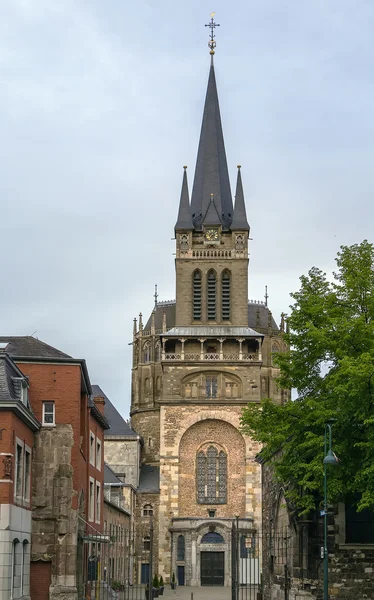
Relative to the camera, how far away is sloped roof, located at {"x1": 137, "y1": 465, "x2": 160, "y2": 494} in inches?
3184

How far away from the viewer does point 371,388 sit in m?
30.5

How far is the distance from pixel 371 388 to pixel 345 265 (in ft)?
18.0

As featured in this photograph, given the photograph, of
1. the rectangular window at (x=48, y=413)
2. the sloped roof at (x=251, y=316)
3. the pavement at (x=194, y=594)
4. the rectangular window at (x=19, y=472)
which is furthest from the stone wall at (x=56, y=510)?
the sloped roof at (x=251, y=316)

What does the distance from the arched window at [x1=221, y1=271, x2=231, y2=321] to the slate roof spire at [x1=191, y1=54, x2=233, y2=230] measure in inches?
176

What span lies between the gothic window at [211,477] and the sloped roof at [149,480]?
292 inches

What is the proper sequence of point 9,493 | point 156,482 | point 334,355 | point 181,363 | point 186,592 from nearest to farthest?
1. point 9,493
2. point 334,355
3. point 186,592
4. point 181,363
5. point 156,482

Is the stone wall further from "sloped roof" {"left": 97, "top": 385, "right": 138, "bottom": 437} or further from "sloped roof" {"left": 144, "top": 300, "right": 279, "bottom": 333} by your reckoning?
"sloped roof" {"left": 144, "top": 300, "right": 279, "bottom": 333}

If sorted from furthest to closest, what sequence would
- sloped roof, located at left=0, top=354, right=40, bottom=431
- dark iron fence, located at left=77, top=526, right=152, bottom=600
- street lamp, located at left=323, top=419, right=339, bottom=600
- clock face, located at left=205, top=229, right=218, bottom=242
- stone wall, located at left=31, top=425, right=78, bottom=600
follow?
clock face, located at left=205, top=229, right=218, bottom=242 → dark iron fence, located at left=77, top=526, right=152, bottom=600 → stone wall, located at left=31, top=425, right=78, bottom=600 → sloped roof, located at left=0, top=354, right=40, bottom=431 → street lamp, located at left=323, top=419, right=339, bottom=600

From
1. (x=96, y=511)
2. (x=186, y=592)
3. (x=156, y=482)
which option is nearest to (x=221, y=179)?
(x=156, y=482)

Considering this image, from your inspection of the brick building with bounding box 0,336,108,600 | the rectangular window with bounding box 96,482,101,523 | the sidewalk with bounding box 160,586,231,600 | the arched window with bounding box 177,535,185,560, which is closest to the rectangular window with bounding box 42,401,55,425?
the brick building with bounding box 0,336,108,600

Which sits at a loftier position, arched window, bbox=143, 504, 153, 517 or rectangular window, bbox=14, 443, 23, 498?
rectangular window, bbox=14, 443, 23, 498

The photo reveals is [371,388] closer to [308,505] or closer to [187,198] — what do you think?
[308,505]

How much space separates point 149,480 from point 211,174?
26.6m

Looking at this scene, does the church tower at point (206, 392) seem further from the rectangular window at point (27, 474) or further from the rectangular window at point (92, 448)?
the rectangular window at point (27, 474)
